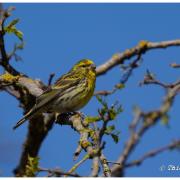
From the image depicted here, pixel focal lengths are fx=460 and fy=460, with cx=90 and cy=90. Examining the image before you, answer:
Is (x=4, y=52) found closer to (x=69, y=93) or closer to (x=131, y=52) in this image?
(x=69, y=93)

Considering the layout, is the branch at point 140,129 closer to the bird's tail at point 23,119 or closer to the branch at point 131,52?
the branch at point 131,52

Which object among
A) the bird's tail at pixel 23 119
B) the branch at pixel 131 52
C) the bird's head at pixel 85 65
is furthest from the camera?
the bird's head at pixel 85 65

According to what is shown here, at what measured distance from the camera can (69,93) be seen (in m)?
5.62

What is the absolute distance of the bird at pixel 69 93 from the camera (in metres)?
4.99

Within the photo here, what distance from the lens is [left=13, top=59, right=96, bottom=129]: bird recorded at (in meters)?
4.99

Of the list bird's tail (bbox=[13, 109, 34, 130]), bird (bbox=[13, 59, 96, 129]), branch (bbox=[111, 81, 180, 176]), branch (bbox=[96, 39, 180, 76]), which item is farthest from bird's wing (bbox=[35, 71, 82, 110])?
branch (bbox=[111, 81, 180, 176])

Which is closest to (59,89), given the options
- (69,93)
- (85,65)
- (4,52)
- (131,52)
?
(69,93)

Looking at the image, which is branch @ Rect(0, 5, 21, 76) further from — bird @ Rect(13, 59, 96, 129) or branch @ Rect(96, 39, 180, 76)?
branch @ Rect(96, 39, 180, 76)

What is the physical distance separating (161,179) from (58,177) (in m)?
1.17

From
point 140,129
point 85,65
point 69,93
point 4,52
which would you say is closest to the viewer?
point 140,129

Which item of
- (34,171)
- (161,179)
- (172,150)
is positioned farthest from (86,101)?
(172,150)

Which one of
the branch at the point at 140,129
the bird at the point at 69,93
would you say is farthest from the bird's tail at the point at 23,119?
the branch at the point at 140,129

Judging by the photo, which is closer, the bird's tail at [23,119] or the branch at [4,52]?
the branch at [4,52]

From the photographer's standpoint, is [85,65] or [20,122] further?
[85,65]
